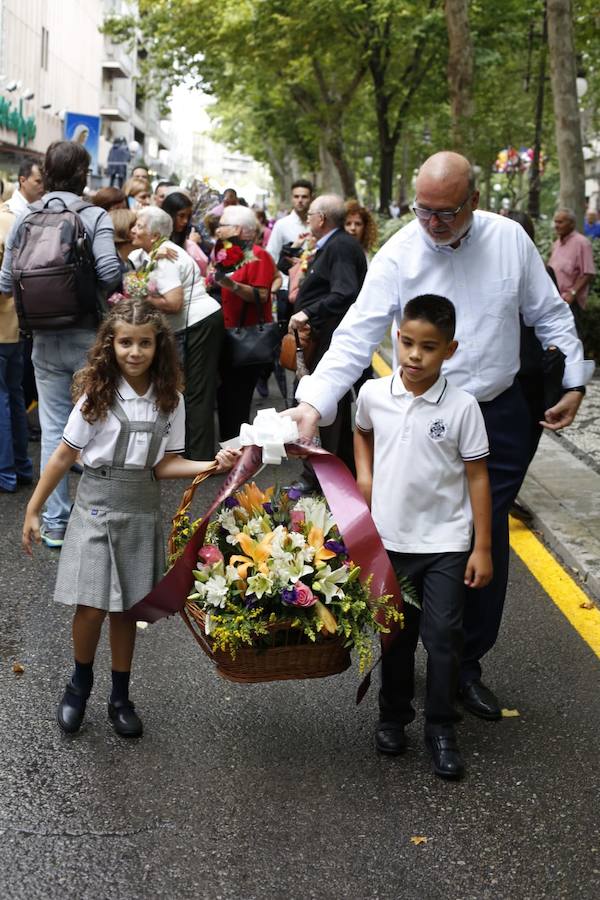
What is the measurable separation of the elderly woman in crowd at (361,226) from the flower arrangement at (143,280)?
193cm

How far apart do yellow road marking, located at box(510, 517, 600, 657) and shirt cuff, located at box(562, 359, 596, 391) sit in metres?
1.32

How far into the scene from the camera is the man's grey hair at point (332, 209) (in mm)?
8211

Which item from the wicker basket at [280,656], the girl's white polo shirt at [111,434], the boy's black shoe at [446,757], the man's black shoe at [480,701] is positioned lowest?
the man's black shoe at [480,701]

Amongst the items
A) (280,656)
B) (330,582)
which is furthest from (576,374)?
(280,656)

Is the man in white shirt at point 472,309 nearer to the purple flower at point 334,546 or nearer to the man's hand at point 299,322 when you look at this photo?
the purple flower at point 334,546

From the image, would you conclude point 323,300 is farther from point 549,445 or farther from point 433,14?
point 433,14

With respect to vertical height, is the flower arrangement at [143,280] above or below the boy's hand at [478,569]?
above

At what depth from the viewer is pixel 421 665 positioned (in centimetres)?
513

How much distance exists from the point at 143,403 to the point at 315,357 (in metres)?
4.09

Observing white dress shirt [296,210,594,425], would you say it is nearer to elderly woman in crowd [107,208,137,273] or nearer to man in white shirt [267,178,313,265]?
elderly woman in crowd [107,208,137,273]

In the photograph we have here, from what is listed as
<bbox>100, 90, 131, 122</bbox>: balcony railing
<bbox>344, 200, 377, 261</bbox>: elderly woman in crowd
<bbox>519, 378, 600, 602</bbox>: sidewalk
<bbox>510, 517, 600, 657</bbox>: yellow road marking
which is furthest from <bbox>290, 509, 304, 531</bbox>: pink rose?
<bbox>100, 90, 131, 122</bbox>: balcony railing

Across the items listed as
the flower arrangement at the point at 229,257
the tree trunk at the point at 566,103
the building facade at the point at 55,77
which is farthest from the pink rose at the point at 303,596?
the building facade at the point at 55,77

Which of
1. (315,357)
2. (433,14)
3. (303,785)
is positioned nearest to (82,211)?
(315,357)

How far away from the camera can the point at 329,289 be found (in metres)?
8.16
